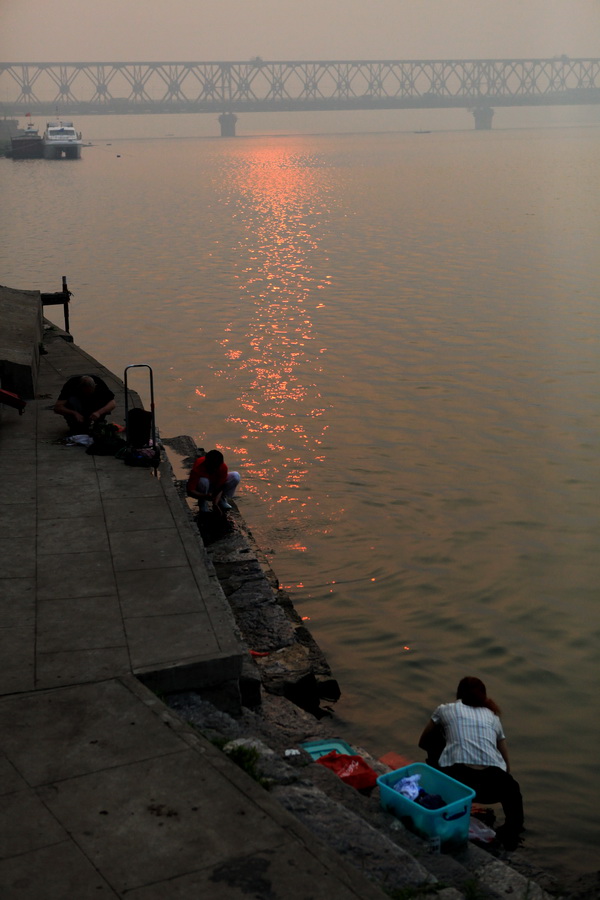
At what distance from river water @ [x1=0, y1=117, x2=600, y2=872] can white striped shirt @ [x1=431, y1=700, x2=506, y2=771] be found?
2.59 ft

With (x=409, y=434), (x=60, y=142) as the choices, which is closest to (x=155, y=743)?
(x=409, y=434)

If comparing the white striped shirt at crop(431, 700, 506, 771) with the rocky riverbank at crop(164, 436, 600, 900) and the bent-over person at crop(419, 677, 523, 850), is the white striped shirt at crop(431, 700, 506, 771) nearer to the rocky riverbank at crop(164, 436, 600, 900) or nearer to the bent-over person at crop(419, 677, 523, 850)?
the bent-over person at crop(419, 677, 523, 850)

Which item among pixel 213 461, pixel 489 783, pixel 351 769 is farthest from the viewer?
pixel 213 461

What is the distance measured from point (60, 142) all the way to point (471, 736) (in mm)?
152893

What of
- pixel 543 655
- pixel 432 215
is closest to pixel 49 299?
pixel 543 655

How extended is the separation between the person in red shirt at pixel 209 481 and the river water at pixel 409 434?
47.4 inches

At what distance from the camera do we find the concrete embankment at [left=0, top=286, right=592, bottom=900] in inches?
185

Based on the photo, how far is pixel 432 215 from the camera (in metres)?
60.6

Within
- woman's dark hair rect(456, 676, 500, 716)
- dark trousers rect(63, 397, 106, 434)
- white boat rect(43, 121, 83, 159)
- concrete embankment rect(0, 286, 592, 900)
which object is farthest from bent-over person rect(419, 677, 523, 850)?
white boat rect(43, 121, 83, 159)

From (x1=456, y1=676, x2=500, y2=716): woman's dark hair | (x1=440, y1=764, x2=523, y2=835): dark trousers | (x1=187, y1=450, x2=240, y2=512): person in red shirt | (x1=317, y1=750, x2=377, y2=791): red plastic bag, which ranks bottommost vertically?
(x1=440, y1=764, x2=523, y2=835): dark trousers

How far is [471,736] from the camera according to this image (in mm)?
7125

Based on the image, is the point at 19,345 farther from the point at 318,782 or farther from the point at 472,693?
the point at 318,782

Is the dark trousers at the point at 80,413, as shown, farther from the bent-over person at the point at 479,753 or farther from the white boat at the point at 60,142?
the white boat at the point at 60,142

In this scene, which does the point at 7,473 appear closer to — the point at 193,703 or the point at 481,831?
the point at 193,703
